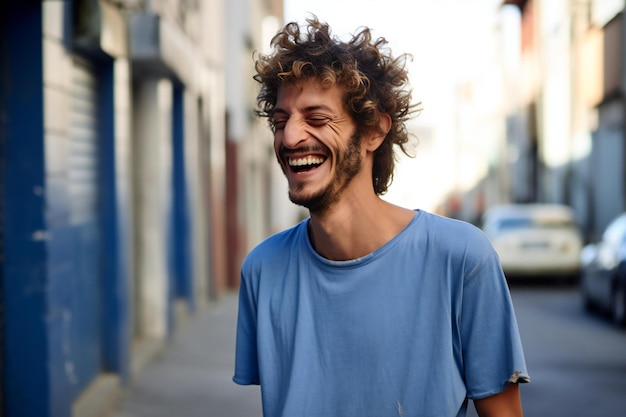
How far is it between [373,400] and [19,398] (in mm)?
4225

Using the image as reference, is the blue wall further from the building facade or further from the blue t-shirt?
the blue t-shirt

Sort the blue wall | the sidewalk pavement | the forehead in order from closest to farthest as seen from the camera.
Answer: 1. the forehead
2. the blue wall
3. the sidewalk pavement

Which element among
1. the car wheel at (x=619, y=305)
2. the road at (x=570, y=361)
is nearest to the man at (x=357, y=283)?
the road at (x=570, y=361)

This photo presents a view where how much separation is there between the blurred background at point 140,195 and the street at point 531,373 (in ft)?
0.16

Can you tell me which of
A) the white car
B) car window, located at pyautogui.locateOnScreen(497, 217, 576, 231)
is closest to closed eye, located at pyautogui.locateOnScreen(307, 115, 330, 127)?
the white car

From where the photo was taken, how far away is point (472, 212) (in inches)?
2438

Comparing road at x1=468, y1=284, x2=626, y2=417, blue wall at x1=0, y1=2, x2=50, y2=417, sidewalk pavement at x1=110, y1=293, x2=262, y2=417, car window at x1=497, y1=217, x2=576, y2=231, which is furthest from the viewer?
car window at x1=497, y1=217, x2=576, y2=231

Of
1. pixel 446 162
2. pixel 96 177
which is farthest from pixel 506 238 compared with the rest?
pixel 446 162

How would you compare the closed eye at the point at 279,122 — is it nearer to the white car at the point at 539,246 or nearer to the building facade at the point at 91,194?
the building facade at the point at 91,194

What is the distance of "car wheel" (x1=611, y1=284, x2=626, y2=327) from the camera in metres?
13.0

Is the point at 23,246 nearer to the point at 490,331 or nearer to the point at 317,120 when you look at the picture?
the point at 317,120

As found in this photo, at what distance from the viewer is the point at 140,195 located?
11742mm

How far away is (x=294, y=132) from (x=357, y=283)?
0.40 meters

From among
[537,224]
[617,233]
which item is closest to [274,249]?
[617,233]
